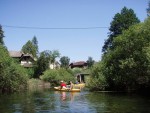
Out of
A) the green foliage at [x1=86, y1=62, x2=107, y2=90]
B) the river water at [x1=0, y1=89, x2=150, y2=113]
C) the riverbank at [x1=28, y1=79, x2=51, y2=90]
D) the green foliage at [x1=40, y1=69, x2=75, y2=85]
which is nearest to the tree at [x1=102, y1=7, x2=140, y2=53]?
the green foliage at [x1=40, y1=69, x2=75, y2=85]

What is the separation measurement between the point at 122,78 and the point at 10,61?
59.4 feet

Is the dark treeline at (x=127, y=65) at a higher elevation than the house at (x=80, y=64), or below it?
below

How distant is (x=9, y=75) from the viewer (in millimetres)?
47688

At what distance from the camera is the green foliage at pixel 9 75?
1841 inches

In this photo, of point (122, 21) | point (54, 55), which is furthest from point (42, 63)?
point (122, 21)

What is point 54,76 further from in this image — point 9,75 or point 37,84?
point 9,75

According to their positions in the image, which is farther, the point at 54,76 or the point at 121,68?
the point at 54,76

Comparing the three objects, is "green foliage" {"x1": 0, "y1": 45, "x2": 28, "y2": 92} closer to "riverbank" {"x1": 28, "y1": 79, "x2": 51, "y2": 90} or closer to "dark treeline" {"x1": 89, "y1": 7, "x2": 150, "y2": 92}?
"dark treeline" {"x1": 89, "y1": 7, "x2": 150, "y2": 92}

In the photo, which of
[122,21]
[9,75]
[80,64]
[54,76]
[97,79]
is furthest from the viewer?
[80,64]

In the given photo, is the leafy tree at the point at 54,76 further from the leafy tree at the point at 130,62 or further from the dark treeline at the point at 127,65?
the leafy tree at the point at 130,62

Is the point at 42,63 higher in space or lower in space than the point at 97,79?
higher

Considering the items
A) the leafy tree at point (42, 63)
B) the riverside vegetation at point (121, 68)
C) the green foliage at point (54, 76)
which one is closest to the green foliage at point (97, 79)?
the riverside vegetation at point (121, 68)

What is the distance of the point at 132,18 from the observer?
239ft

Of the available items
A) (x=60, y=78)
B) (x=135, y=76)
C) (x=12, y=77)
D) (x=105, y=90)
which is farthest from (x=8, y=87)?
(x=60, y=78)
